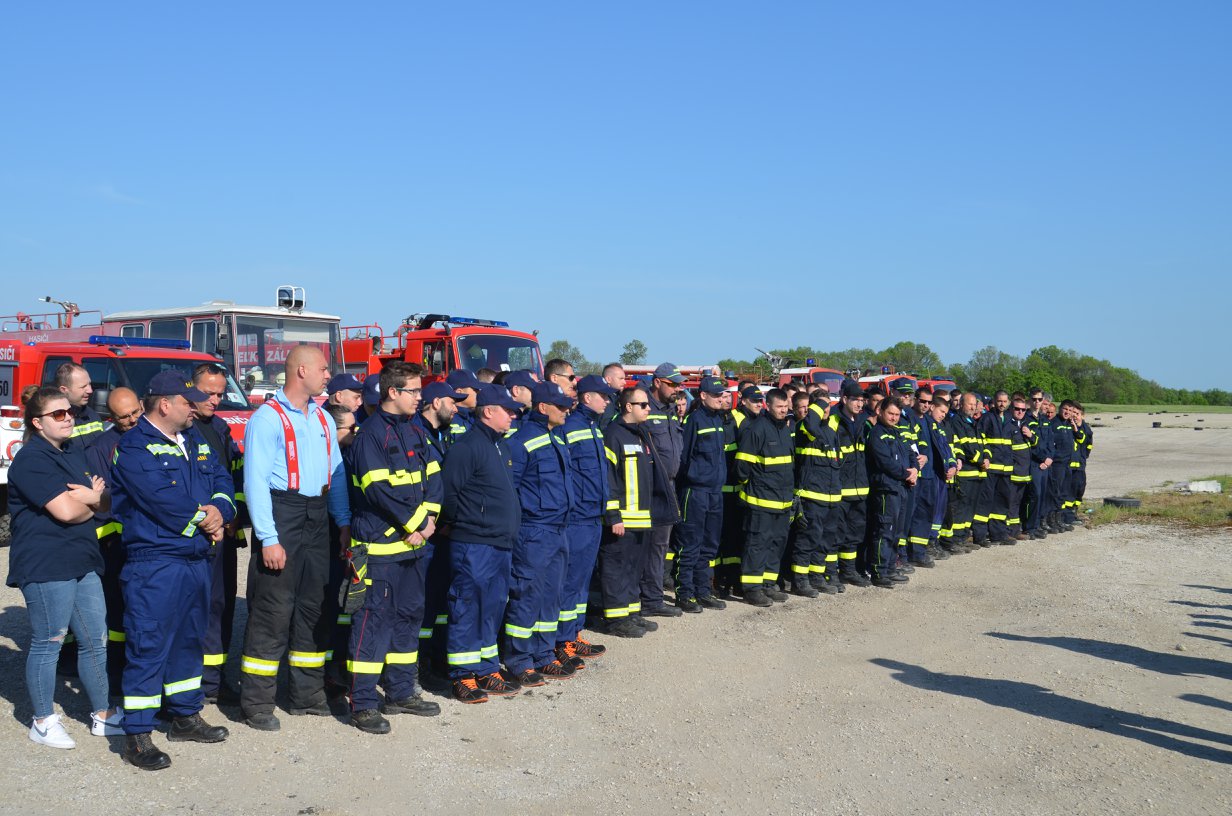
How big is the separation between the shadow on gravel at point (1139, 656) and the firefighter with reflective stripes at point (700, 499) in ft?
8.07

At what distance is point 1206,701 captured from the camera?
6.47m

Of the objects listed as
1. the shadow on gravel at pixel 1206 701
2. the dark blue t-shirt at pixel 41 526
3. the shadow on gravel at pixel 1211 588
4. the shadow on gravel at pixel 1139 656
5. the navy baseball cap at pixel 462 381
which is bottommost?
the shadow on gravel at pixel 1139 656

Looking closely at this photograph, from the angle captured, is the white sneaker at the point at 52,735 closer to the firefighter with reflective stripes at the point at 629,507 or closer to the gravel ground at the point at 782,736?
the gravel ground at the point at 782,736

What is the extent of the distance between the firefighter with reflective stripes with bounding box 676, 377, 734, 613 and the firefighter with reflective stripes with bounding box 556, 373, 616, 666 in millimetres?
1659

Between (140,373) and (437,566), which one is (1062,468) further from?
(140,373)

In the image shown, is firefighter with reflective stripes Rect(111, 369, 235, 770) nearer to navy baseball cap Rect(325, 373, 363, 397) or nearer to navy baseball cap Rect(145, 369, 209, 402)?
navy baseball cap Rect(145, 369, 209, 402)

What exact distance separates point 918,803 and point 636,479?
3.59 metres

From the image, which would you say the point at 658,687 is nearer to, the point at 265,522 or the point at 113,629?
the point at 265,522

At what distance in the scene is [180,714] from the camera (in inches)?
210

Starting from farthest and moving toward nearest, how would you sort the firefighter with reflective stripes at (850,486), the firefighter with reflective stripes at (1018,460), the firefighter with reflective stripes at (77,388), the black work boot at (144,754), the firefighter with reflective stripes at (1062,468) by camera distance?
the firefighter with reflective stripes at (1062,468), the firefighter with reflective stripes at (1018,460), the firefighter with reflective stripes at (850,486), the firefighter with reflective stripes at (77,388), the black work boot at (144,754)

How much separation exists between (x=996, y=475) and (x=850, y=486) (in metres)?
4.13

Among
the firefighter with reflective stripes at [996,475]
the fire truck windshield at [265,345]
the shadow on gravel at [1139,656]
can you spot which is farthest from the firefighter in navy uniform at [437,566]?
the fire truck windshield at [265,345]

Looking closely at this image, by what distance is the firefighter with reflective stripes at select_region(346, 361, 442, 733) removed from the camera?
564 cm

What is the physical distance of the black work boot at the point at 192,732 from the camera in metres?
5.32
